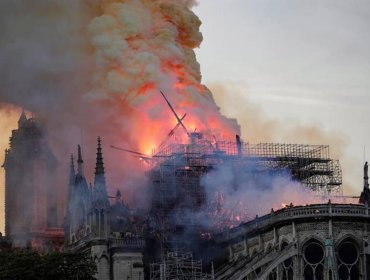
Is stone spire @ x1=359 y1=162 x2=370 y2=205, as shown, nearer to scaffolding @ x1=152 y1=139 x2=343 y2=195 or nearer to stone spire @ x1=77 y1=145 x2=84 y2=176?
scaffolding @ x1=152 y1=139 x2=343 y2=195

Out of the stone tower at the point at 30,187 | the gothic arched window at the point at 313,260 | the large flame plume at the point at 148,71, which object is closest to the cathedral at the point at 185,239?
the gothic arched window at the point at 313,260

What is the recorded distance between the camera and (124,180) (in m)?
144

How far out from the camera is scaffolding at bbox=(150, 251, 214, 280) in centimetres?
12506

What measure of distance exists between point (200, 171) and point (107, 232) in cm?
1120

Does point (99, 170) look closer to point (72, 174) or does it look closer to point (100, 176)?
point (100, 176)

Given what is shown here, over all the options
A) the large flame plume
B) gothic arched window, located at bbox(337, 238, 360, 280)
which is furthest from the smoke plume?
gothic arched window, located at bbox(337, 238, 360, 280)

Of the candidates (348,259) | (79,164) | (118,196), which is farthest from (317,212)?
(79,164)

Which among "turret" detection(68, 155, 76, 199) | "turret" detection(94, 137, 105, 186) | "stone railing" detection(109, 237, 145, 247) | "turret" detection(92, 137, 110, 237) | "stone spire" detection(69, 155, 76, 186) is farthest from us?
"stone spire" detection(69, 155, 76, 186)

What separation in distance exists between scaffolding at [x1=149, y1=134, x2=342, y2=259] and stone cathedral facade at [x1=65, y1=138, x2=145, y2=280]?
269cm

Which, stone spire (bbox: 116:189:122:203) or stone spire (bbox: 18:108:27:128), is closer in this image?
stone spire (bbox: 116:189:122:203)

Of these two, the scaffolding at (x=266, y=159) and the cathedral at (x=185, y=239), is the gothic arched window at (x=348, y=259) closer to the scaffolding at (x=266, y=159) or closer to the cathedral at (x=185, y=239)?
the cathedral at (x=185, y=239)

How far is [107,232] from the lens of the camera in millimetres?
130875

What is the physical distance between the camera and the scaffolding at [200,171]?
131625mm

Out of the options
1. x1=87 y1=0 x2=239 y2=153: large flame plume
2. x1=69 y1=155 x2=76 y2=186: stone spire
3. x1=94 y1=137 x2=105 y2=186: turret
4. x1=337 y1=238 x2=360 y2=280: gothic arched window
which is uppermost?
x1=87 y1=0 x2=239 y2=153: large flame plume
